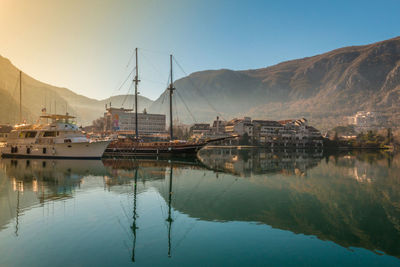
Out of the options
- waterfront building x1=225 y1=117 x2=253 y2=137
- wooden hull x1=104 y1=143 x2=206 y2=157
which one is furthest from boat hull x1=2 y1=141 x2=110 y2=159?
waterfront building x1=225 y1=117 x2=253 y2=137

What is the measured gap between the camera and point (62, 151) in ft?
130

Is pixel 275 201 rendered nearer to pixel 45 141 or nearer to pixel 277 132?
pixel 45 141

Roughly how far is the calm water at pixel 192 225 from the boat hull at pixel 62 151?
20296 millimetres

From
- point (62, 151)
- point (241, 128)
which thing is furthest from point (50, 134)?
point (241, 128)

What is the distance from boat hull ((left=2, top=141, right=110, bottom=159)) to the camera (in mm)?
39656

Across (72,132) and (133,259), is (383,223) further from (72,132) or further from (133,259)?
(72,132)

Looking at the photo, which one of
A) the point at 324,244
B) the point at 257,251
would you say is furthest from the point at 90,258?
the point at 324,244

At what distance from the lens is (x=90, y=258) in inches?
323

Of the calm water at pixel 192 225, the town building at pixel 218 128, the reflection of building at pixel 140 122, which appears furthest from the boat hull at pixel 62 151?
the reflection of building at pixel 140 122

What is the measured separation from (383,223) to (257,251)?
24.5 ft

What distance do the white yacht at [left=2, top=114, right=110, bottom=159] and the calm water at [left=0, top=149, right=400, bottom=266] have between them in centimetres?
2039

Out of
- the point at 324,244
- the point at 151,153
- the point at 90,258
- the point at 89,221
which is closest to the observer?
the point at 90,258

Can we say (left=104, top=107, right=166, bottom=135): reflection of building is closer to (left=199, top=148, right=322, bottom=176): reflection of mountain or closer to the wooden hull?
the wooden hull

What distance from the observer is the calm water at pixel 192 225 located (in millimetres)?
8617
